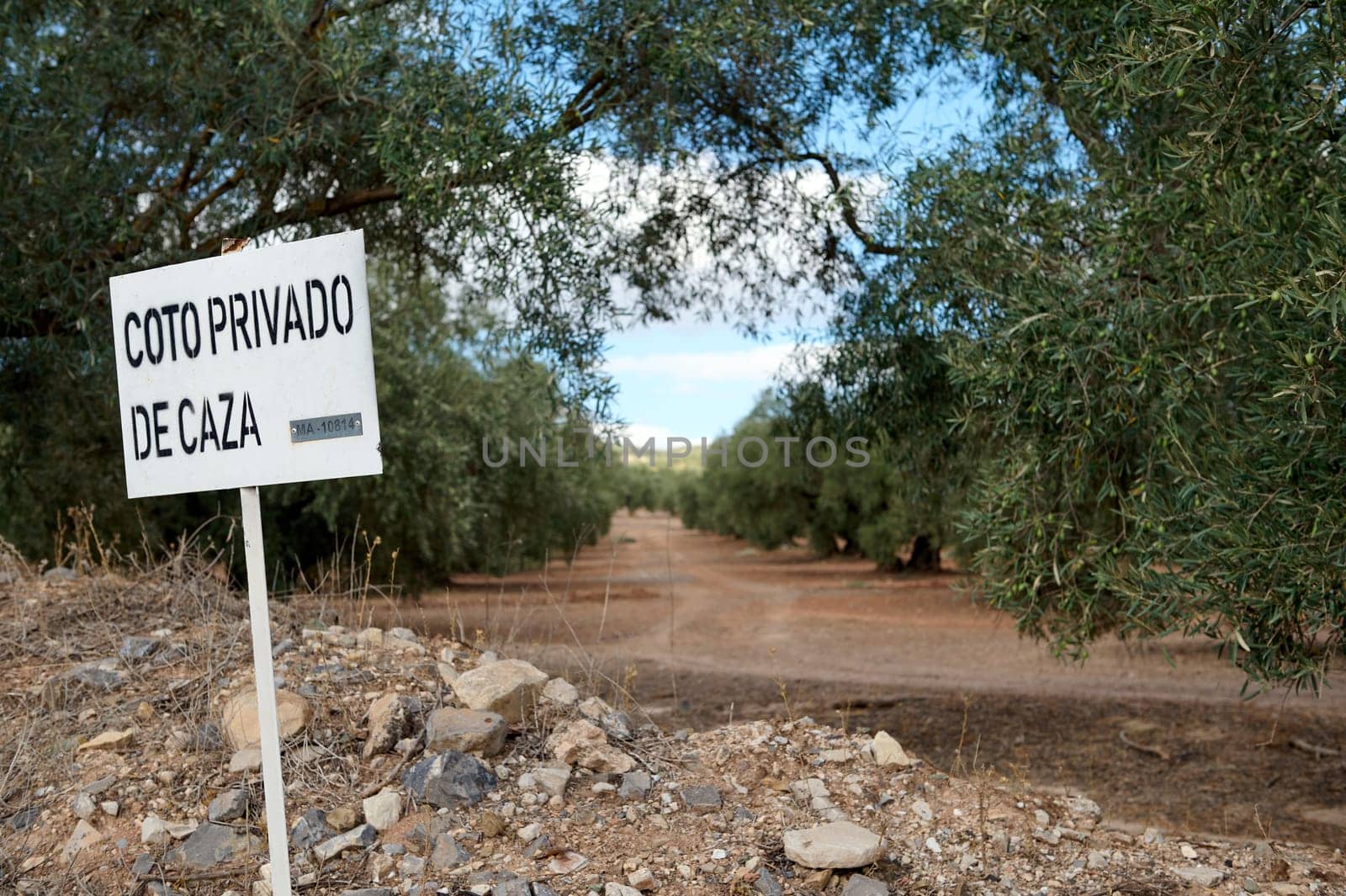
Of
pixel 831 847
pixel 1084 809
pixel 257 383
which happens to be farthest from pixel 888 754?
pixel 257 383

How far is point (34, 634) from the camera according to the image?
6.68 metres

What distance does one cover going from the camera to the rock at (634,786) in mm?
4988

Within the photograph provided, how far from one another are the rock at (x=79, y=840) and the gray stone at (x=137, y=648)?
1719mm

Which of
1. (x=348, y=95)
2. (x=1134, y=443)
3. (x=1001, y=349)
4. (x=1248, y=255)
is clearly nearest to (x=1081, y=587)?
(x=1134, y=443)

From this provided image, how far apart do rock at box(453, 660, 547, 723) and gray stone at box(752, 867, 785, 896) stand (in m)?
1.68

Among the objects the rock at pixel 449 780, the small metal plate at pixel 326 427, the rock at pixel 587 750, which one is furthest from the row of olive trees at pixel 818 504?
the small metal plate at pixel 326 427

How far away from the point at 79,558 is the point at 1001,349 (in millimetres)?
6501

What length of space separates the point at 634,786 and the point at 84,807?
2.44m

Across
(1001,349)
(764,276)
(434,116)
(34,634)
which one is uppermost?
(434,116)

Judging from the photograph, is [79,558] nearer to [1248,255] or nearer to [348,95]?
[348,95]

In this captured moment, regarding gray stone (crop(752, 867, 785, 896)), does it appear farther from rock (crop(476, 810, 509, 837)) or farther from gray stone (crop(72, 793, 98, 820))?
gray stone (crop(72, 793, 98, 820))

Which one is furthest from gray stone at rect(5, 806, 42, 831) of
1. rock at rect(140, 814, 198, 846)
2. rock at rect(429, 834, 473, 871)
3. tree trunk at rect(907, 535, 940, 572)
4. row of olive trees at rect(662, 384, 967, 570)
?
tree trunk at rect(907, 535, 940, 572)

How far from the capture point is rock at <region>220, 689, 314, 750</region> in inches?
205

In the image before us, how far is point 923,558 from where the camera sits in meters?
Result: 31.3
